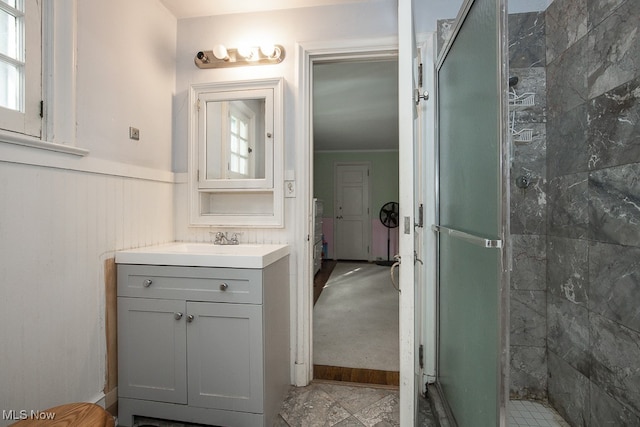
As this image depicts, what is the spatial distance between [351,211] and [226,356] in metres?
4.99

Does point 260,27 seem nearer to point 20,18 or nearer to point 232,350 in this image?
point 20,18

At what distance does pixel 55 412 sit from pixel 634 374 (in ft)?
6.43

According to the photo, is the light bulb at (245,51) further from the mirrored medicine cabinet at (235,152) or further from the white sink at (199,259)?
the white sink at (199,259)

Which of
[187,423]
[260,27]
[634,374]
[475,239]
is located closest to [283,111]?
[260,27]

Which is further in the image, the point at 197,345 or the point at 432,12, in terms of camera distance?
the point at 432,12

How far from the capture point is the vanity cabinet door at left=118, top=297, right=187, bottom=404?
4.57ft

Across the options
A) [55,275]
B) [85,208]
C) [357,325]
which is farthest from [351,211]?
[55,275]

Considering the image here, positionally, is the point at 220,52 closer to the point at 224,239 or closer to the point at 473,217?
the point at 224,239

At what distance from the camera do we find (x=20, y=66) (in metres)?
1.14

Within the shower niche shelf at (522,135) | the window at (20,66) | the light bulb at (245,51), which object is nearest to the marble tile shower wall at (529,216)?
the shower niche shelf at (522,135)

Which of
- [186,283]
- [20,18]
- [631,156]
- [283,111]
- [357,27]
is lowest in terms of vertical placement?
[186,283]

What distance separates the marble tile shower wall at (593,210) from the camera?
3.68 feet

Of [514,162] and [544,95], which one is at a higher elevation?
[544,95]

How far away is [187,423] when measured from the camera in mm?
1456
